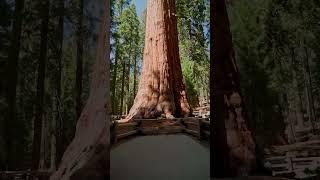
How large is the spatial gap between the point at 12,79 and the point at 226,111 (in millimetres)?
2350

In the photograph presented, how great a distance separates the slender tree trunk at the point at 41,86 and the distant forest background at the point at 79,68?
10mm

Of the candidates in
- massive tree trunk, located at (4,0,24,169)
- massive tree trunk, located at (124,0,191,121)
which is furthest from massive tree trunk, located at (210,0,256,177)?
massive tree trunk, located at (124,0,191,121)

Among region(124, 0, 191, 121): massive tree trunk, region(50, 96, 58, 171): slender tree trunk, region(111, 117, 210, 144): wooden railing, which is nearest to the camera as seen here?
region(50, 96, 58, 171): slender tree trunk

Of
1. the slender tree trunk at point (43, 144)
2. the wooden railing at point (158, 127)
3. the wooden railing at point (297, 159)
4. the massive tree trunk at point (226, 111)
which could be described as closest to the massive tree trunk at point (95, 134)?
the slender tree trunk at point (43, 144)

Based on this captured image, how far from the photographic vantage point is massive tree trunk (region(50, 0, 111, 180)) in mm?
3770

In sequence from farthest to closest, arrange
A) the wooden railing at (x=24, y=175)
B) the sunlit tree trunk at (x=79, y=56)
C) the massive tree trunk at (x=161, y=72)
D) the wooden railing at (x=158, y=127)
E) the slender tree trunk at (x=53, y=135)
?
the massive tree trunk at (x=161, y=72)
the wooden railing at (x=158, y=127)
the sunlit tree trunk at (x=79, y=56)
the slender tree trunk at (x=53, y=135)
the wooden railing at (x=24, y=175)

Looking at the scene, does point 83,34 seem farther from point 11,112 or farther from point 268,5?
point 268,5

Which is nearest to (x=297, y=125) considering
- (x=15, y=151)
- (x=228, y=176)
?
(x=228, y=176)

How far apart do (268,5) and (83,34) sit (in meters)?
2.08

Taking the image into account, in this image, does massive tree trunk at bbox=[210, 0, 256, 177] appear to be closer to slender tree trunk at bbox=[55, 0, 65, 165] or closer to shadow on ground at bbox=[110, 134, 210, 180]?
shadow on ground at bbox=[110, 134, 210, 180]

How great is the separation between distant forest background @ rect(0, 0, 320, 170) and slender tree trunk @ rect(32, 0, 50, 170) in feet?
0.03

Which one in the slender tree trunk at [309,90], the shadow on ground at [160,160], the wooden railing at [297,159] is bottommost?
the shadow on ground at [160,160]

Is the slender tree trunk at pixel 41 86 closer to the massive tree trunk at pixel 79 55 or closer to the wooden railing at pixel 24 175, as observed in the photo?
the wooden railing at pixel 24 175

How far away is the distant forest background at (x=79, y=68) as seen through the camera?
12.5 feet
